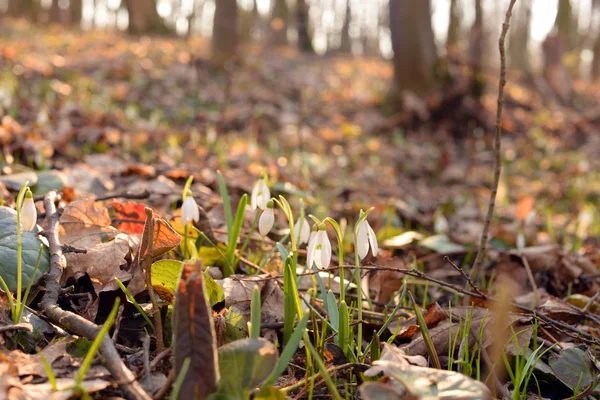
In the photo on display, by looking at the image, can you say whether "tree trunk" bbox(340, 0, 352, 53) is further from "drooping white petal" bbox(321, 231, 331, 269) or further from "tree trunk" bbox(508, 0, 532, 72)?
"drooping white petal" bbox(321, 231, 331, 269)

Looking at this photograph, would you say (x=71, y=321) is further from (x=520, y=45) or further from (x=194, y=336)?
(x=520, y=45)

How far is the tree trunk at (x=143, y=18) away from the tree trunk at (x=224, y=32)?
628 cm

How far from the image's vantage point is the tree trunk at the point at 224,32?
33.0 feet

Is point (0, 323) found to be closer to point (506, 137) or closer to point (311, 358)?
point (311, 358)

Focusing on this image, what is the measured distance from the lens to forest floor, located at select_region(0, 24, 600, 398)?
62.6 inches

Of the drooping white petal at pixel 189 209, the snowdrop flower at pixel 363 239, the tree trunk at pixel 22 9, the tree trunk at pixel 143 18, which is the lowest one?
the snowdrop flower at pixel 363 239

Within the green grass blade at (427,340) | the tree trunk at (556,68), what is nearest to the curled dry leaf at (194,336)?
the green grass blade at (427,340)

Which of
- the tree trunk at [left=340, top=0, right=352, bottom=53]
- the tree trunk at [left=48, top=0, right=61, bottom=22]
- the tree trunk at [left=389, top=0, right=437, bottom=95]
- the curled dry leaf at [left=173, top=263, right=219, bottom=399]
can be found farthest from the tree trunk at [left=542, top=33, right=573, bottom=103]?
the tree trunk at [left=48, top=0, right=61, bottom=22]

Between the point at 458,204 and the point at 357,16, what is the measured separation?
37.3 m

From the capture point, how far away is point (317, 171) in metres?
4.87

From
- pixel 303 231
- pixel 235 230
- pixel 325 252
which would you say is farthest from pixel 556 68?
pixel 325 252

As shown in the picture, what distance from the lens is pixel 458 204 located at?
181 inches

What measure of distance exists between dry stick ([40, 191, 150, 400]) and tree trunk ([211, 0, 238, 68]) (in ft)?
29.2

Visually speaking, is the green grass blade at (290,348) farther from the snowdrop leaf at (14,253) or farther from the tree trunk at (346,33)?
the tree trunk at (346,33)
